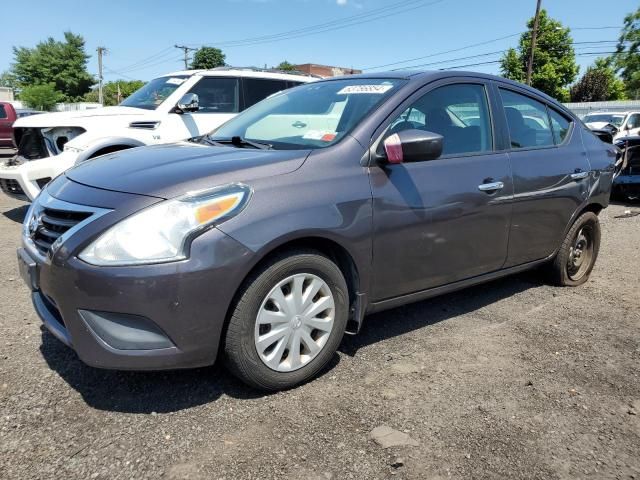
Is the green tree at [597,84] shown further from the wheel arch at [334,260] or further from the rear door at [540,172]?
the wheel arch at [334,260]

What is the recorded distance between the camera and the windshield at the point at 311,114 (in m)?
2.98

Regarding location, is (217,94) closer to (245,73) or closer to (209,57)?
(245,73)

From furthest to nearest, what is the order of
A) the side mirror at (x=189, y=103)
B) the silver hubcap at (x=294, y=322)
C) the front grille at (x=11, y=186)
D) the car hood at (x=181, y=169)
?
the side mirror at (x=189, y=103) → the front grille at (x=11, y=186) → the silver hubcap at (x=294, y=322) → the car hood at (x=181, y=169)

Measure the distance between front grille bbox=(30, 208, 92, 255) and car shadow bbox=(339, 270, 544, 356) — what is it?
1.67m

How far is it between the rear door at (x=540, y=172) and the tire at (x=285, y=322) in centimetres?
162

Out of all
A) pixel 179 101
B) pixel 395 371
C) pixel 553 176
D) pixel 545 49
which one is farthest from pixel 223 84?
pixel 545 49

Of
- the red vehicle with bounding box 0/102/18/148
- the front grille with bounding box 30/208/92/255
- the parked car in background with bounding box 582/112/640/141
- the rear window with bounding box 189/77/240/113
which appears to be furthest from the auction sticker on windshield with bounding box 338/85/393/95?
the red vehicle with bounding box 0/102/18/148

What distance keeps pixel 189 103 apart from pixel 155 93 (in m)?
0.95

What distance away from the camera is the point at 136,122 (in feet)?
20.5

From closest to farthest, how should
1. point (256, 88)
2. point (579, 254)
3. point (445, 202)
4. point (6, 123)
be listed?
point (445, 202) < point (579, 254) < point (256, 88) < point (6, 123)

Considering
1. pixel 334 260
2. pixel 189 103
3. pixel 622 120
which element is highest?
pixel 189 103

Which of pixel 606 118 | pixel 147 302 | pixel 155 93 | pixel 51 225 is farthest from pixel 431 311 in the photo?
pixel 606 118

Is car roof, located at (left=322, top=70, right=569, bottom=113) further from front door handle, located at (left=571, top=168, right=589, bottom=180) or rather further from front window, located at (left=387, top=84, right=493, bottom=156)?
front door handle, located at (left=571, top=168, right=589, bottom=180)

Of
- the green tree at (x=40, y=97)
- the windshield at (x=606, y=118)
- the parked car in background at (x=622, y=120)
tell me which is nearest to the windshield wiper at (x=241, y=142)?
the parked car in background at (x=622, y=120)
